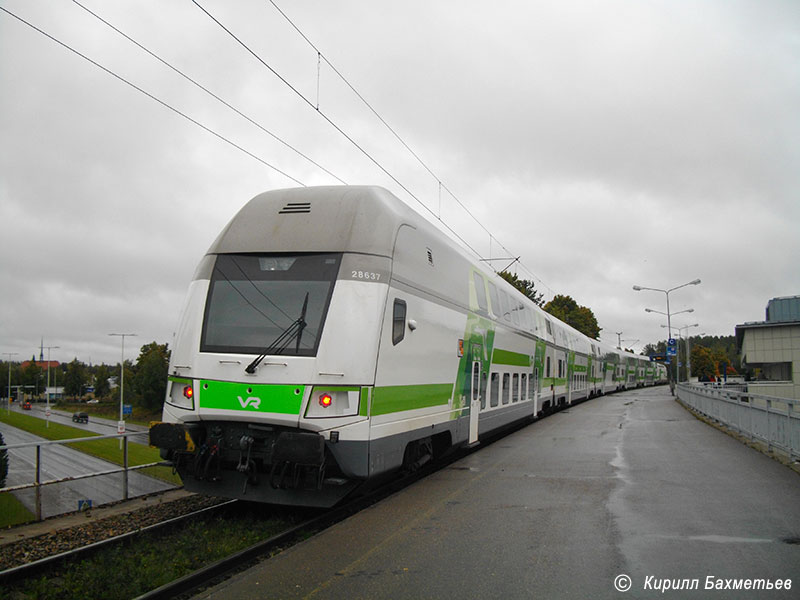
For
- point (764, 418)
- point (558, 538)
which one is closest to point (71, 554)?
point (558, 538)

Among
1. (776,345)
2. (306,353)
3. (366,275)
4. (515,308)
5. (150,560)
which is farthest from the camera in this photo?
(776,345)

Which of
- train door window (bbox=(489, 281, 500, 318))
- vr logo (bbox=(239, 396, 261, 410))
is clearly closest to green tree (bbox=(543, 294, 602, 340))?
train door window (bbox=(489, 281, 500, 318))

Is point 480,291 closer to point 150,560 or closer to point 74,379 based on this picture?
point 150,560

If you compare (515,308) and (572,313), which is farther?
(572,313)

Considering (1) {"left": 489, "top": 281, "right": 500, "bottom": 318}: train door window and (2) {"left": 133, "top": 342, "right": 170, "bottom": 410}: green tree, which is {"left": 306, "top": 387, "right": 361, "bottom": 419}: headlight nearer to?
(1) {"left": 489, "top": 281, "right": 500, "bottom": 318}: train door window

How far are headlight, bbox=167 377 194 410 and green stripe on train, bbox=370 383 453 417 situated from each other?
215 centimetres

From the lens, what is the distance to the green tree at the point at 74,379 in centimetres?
14025

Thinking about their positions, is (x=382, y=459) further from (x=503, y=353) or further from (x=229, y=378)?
(x=503, y=353)

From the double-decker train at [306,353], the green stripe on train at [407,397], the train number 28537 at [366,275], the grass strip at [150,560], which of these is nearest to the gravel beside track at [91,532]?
the grass strip at [150,560]

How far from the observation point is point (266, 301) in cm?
766

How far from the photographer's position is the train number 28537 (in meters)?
7.58

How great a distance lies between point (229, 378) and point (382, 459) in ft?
6.63

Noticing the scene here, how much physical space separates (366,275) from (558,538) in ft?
11.7

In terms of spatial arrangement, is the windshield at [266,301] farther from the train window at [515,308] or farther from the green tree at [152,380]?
the green tree at [152,380]
